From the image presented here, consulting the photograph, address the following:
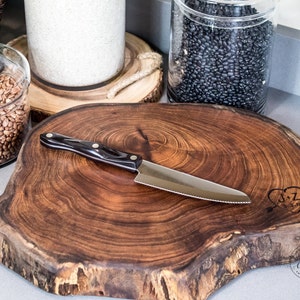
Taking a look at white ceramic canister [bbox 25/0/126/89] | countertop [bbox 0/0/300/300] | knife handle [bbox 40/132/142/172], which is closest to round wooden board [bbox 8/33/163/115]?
white ceramic canister [bbox 25/0/126/89]

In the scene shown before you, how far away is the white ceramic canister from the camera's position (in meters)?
0.93

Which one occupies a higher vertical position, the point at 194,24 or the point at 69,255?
the point at 194,24

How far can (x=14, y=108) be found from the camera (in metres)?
0.89

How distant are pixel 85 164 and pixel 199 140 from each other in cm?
15

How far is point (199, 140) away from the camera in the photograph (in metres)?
0.90

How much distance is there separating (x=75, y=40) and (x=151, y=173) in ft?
0.75

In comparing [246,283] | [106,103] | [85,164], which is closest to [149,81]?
[106,103]

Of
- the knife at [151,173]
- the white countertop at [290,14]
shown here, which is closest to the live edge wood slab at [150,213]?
the knife at [151,173]

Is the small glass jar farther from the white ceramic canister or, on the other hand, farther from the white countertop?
the white countertop

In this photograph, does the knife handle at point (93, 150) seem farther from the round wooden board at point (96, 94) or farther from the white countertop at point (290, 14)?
the white countertop at point (290, 14)

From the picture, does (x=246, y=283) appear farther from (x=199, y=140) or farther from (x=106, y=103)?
(x=106, y=103)

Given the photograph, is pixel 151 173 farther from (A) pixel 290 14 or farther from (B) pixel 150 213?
(A) pixel 290 14

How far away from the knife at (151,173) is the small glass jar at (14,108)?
5 centimetres

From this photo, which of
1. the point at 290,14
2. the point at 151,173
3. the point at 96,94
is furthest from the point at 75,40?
the point at 290,14
